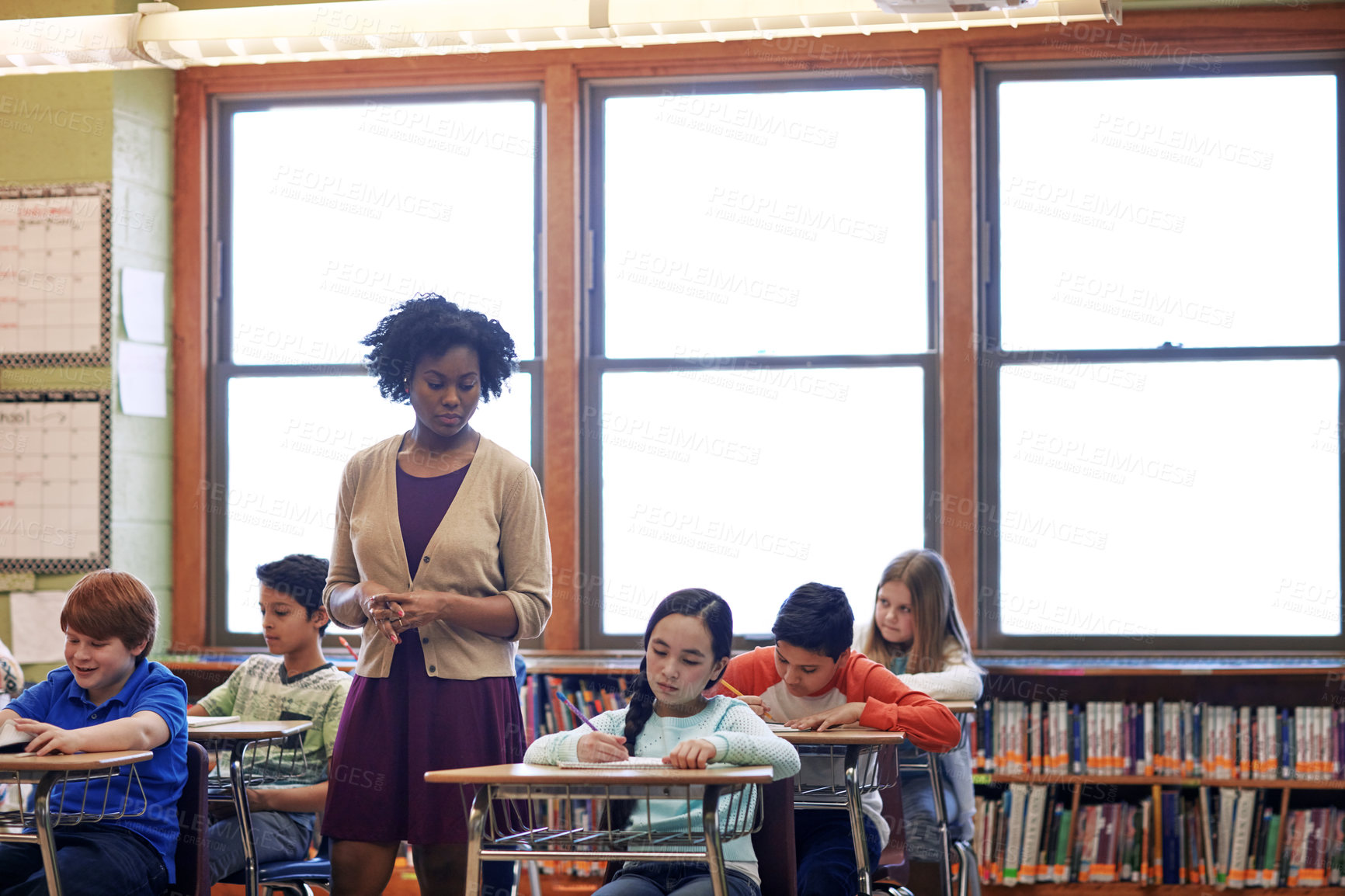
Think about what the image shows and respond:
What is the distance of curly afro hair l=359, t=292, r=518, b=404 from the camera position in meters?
2.41

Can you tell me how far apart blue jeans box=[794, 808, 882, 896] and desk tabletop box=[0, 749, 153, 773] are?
1109 mm

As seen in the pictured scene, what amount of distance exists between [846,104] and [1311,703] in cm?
228

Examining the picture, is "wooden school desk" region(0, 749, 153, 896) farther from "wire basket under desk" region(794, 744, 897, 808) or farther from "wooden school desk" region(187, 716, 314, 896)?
"wire basket under desk" region(794, 744, 897, 808)

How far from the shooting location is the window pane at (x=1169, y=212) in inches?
170

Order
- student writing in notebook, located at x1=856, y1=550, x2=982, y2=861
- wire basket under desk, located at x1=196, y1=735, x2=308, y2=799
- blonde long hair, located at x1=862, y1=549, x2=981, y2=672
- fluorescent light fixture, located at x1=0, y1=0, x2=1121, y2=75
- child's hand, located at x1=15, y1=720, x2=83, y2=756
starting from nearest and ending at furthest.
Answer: child's hand, located at x1=15, y1=720, x2=83, y2=756
wire basket under desk, located at x1=196, y1=735, x2=308, y2=799
fluorescent light fixture, located at x1=0, y1=0, x2=1121, y2=75
student writing in notebook, located at x1=856, y1=550, x2=982, y2=861
blonde long hair, located at x1=862, y1=549, x2=981, y2=672

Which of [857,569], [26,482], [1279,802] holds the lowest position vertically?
[1279,802]

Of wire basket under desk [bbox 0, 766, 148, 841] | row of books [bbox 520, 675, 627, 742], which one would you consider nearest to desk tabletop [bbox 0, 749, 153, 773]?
wire basket under desk [bbox 0, 766, 148, 841]

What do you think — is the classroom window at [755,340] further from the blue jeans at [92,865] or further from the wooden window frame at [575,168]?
the blue jeans at [92,865]

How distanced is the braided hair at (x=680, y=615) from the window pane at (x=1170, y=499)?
7.13ft

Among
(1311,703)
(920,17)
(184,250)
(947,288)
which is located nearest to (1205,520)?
(1311,703)

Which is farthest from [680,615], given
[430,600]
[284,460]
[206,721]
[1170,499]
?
[284,460]

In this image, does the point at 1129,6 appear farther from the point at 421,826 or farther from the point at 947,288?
the point at 421,826

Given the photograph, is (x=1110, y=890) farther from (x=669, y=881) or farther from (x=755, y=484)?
(x=669, y=881)

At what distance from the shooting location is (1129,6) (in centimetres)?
430
